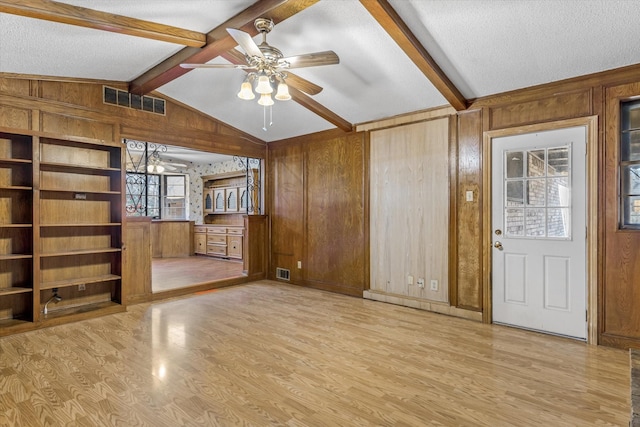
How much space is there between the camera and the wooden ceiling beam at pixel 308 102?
352 centimetres

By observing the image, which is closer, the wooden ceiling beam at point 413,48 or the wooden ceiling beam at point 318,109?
the wooden ceiling beam at point 413,48

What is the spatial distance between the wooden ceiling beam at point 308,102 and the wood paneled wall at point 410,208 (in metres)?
0.49

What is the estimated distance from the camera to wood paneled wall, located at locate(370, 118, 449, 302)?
4.12 m

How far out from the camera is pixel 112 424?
1947 millimetres

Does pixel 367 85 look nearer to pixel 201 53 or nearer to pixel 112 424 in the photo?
pixel 201 53

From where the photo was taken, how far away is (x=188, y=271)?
6.73 meters

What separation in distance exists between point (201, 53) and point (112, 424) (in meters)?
3.06

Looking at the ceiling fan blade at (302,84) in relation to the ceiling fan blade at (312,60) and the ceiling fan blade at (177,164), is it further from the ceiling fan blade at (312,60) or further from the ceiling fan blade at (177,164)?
the ceiling fan blade at (177,164)

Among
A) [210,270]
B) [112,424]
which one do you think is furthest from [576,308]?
[210,270]

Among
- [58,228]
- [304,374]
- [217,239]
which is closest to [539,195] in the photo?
[304,374]

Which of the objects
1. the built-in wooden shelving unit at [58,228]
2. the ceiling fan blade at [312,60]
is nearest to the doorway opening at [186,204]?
the built-in wooden shelving unit at [58,228]

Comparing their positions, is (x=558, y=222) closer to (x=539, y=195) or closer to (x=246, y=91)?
(x=539, y=195)

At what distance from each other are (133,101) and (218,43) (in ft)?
6.43

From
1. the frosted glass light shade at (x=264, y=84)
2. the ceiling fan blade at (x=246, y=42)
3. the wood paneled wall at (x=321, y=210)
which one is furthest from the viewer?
the wood paneled wall at (x=321, y=210)
